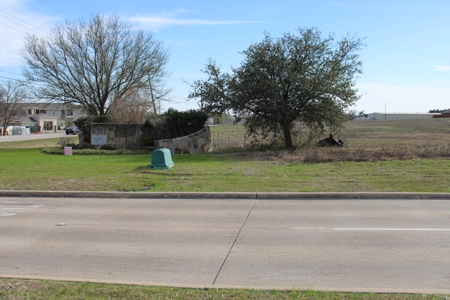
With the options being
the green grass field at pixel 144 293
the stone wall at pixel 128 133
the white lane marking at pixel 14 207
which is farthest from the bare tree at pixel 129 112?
the green grass field at pixel 144 293

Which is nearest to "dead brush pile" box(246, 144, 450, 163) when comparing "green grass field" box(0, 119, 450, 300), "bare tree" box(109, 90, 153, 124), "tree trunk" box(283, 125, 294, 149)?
"green grass field" box(0, 119, 450, 300)

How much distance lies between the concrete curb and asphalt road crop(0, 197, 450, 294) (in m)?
0.38

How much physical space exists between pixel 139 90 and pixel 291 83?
56.5ft

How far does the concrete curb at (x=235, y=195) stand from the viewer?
986cm

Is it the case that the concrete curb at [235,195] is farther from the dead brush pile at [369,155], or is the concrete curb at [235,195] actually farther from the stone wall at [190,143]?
the stone wall at [190,143]

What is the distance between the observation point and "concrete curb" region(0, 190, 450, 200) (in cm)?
986

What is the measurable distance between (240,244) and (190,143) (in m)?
16.1

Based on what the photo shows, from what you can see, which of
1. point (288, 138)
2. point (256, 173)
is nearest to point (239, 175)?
point (256, 173)

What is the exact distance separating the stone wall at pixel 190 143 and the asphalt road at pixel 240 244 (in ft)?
39.6

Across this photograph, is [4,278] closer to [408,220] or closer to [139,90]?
[408,220]

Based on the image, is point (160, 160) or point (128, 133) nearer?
point (160, 160)

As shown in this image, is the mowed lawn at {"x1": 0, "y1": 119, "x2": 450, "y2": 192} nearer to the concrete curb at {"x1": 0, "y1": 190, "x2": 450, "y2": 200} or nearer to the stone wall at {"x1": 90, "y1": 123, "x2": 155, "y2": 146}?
the concrete curb at {"x1": 0, "y1": 190, "x2": 450, "y2": 200}

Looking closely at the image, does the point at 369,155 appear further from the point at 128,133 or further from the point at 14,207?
the point at 128,133

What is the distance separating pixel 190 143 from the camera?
2206cm
